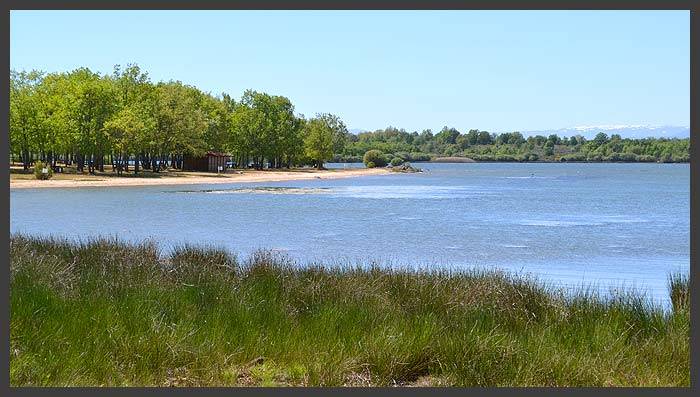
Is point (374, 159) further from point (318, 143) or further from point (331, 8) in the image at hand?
point (331, 8)

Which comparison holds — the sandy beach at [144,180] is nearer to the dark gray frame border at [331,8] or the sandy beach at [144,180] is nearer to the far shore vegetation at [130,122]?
the far shore vegetation at [130,122]

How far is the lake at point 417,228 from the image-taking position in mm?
19281

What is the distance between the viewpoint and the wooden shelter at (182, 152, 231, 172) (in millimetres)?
84062

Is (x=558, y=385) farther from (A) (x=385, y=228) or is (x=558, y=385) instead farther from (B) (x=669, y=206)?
(B) (x=669, y=206)

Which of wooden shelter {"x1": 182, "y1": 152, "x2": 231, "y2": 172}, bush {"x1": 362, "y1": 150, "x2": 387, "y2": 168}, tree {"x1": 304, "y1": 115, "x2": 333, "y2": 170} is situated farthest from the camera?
bush {"x1": 362, "y1": 150, "x2": 387, "y2": 168}

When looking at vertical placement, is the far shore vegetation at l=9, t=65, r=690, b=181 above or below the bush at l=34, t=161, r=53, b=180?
above

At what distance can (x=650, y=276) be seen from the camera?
17.1 m

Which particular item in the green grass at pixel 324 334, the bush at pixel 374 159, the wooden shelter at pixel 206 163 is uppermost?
the green grass at pixel 324 334

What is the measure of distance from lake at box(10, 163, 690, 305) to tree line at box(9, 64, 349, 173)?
45.5 ft

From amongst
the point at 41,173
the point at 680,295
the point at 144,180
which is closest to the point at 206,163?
the point at 144,180

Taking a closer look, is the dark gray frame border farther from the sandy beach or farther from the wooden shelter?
the wooden shelter

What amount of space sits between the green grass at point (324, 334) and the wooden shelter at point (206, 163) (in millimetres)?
74024

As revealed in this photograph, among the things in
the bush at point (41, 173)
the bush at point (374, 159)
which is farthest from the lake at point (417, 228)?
the bush at point (374, 159)

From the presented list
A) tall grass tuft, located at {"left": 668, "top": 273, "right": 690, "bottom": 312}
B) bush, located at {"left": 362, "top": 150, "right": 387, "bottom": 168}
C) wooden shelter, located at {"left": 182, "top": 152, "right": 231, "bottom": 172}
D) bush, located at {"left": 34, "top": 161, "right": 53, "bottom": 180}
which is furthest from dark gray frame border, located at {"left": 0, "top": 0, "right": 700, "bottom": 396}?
bush, located at {"left": 362, "top": 150, "right": 387, "bottom": 168}
